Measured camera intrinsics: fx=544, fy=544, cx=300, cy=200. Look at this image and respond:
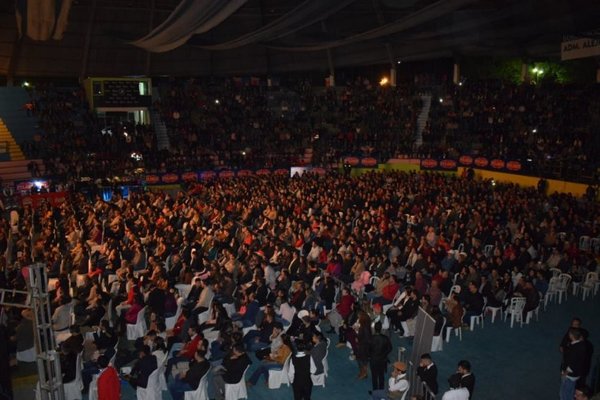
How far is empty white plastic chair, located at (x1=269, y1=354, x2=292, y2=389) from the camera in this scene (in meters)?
9.28

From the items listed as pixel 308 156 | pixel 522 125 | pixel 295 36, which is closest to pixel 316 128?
pixel 308 156

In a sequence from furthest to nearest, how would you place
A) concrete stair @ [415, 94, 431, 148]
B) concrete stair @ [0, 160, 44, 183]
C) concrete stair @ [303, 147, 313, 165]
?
concrete stair @ [415, 94, 431, 148] < concrete stair @ [303, 147, 313, 165] < concrete stair @ [0, 160, 44, 183]

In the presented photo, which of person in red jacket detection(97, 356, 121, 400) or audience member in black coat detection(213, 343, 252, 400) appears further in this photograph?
audience member in black coat detection(213, 343, 252, 400)

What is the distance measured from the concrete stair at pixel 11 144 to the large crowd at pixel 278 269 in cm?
1165

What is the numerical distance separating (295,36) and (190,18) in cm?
1263

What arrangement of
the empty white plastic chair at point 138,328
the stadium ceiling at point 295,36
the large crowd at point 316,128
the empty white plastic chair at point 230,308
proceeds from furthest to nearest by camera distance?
1. the large crowd at point 316,128
2. the stadium ceiling at point 295,36
3. the empty white plastic chair at point 230,308
4. the empty white plastic chair at point 138,328

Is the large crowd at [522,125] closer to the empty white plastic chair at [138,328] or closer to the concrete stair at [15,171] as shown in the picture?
the empty white plastic chair at [138,328]

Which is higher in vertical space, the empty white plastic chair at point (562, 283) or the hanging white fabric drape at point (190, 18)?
the hanging white fabric drape at point (190, 18)

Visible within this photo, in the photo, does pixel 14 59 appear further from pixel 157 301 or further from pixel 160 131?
pixel 157 301

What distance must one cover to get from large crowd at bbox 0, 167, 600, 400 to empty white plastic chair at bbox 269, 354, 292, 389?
0.46 feet

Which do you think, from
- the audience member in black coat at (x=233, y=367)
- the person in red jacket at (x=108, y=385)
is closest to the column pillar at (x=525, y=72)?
the audience member in black coat at (x=233, y=367)

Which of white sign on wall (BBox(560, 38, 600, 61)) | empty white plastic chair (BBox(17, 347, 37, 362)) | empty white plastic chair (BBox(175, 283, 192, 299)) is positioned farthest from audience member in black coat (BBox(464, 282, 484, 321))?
white sign on wall (BBox(560, 38, 600, 61))

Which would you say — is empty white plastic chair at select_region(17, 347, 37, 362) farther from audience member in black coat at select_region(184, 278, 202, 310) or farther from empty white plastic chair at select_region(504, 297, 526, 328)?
empty white plastic chair at select_region(504, 297, 526, 328)

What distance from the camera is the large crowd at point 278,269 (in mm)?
9328
